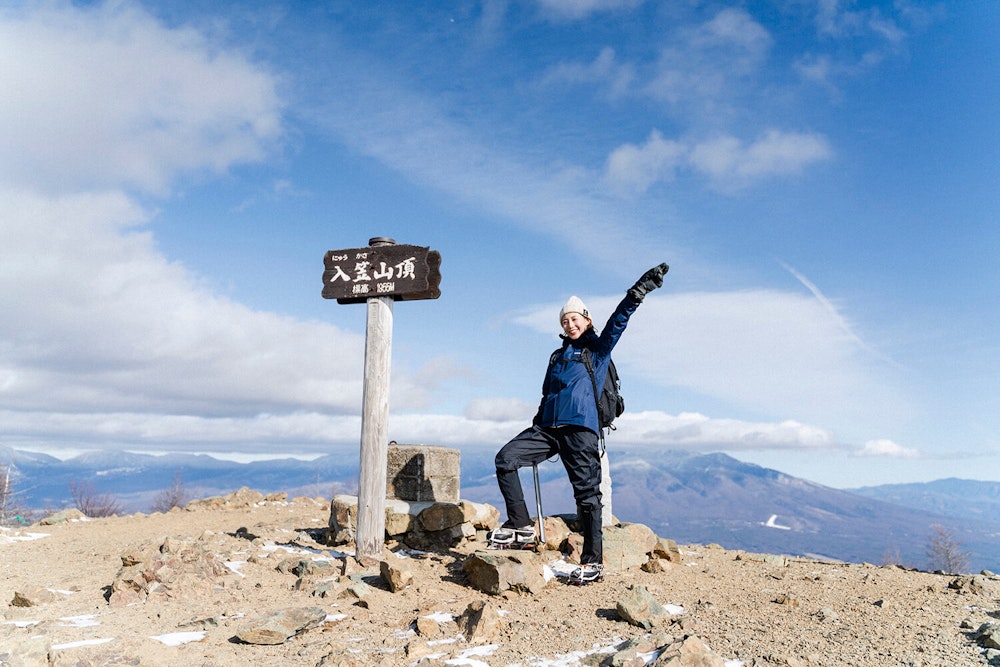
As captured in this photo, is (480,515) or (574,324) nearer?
(574,324)

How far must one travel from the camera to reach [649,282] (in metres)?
6.55

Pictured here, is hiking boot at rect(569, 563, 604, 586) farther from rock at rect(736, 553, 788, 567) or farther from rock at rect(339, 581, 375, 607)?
rock at rect(736, 553, 788, 567)

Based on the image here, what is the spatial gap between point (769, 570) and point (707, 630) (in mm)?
3509

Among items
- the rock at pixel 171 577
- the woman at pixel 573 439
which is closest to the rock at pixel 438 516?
the woman at pixel 573 439

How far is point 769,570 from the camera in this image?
8.00 metres

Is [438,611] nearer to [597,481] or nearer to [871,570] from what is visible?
[597,481]

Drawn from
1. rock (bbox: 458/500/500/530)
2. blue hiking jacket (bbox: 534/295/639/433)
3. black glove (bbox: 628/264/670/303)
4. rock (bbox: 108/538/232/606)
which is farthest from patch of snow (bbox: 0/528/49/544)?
black glove (bbox: 628/264/670/303)

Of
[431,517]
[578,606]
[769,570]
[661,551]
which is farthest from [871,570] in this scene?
[431,517]

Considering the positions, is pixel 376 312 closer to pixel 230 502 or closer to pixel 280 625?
pixel 280 625

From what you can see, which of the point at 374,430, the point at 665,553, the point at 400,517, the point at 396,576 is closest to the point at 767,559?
the point at 665,553

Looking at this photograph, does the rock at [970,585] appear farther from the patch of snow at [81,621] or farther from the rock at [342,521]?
the patch of snow at [81,621]

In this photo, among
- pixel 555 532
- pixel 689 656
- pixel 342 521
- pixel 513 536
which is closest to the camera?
pixel 689 656

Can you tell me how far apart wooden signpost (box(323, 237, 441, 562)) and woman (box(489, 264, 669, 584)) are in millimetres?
1799

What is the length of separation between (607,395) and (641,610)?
2659 mm
